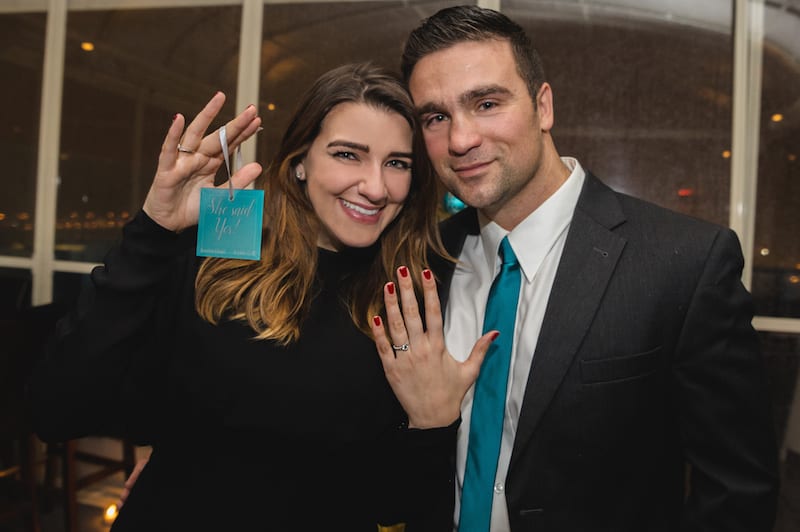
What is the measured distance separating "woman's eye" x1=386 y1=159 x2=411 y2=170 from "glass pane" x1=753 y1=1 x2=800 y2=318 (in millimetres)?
1607

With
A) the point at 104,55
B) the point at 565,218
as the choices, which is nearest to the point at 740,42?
the point at 565,218

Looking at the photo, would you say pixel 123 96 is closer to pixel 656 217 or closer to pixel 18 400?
pixel 18 400

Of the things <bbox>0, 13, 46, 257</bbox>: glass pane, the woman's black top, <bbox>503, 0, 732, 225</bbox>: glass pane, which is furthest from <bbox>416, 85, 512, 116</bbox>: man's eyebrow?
<bbox>0, 13, 46, 257</bbox>: glass pane

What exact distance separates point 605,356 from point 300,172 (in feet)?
2.76

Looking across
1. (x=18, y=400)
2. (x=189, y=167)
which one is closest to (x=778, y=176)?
A: (x=189, y=167)

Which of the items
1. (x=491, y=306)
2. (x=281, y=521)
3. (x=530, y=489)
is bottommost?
(x=281, y=521)

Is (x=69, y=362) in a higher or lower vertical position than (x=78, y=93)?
lower

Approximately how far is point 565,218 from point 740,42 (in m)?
1.46

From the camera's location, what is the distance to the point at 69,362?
1.07 metres

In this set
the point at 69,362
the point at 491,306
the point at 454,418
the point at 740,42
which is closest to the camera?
the point at 69,362

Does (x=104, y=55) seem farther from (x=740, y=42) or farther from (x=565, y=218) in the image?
(x=740, y=42)

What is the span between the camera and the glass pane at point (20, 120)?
9.39 ft

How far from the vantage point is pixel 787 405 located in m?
2.14

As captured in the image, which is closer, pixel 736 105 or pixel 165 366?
pixel 165 366
